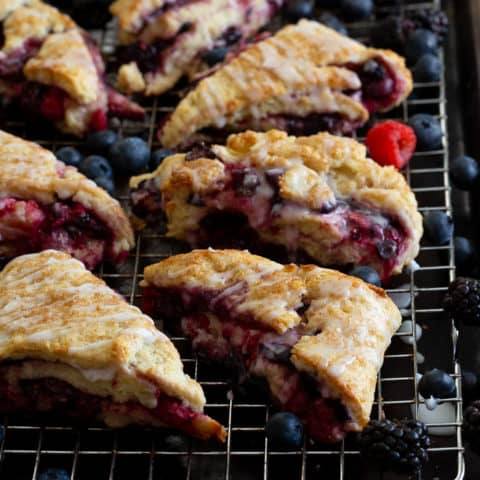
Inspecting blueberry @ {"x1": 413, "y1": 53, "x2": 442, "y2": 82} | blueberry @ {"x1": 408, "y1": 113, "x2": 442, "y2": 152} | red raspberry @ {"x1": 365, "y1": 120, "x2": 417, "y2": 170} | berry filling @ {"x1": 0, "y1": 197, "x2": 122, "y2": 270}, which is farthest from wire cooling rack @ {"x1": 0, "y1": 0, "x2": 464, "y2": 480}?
blueberry @ {"x1": 413, "y1": 53, "x2": 442, "y2": 82}

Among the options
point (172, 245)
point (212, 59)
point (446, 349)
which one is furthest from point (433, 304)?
point (212, 59)

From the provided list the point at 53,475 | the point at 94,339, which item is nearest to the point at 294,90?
the point at 94,339

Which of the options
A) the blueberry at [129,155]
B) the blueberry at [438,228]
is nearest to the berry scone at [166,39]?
the blueberry at [129,155]

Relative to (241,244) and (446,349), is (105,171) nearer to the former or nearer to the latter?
(241,244)

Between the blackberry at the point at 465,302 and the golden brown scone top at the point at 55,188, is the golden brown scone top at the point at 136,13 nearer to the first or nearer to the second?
the golden brown scone top at the point at 55,188

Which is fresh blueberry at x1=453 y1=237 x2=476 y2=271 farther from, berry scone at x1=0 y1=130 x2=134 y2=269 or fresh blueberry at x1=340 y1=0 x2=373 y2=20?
fresh blueberry at x1=340 y1=0 x2=373 y2=20

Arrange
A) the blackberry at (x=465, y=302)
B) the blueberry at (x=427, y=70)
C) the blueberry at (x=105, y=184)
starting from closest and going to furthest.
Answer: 1. the blackberry at (x=465, y=302)
2. the blueberry at (x=105, y=184)
3. the blueberry at (x=427, y=70)
